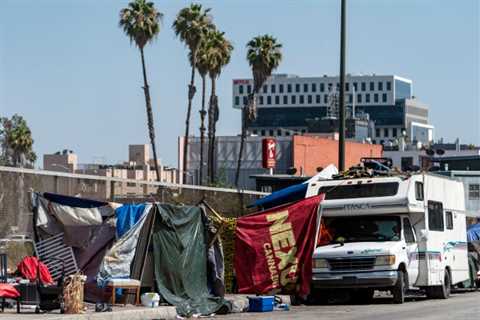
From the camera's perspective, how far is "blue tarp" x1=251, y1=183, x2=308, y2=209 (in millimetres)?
26625

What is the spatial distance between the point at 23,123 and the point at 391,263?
7102cm

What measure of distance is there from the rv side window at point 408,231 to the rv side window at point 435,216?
0.88 metres

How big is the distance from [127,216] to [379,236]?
21.0ft

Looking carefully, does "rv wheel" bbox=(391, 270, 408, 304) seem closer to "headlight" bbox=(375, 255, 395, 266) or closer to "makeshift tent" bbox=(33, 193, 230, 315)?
"headlight" bbox=(375, 255, 395, 266)

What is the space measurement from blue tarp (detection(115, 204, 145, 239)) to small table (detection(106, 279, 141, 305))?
3.65 feet

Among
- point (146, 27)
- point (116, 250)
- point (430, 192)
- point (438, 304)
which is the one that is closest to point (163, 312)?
point (116, 250)

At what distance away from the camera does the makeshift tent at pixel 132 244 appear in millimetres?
22297

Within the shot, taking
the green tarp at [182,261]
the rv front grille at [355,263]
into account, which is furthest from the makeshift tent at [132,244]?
the rv front grille at [355,263]

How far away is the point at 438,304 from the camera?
81.9 feet

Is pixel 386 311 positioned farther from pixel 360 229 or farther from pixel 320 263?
pixel 360 229

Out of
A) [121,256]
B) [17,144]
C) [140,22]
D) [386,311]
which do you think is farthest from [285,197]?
[17,144]

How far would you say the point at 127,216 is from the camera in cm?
2280

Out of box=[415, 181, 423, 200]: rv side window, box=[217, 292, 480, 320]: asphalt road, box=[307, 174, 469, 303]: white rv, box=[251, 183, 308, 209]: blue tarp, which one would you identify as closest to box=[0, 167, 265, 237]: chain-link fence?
box=[251, 183, 308, 209]: blue tarp

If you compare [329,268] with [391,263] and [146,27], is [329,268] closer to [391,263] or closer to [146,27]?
[391,263]
